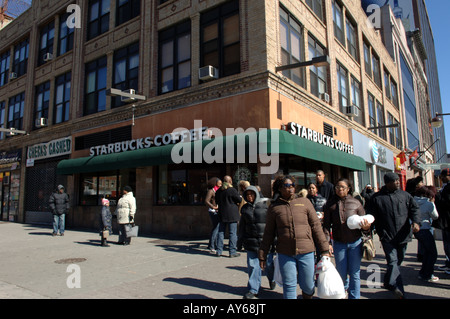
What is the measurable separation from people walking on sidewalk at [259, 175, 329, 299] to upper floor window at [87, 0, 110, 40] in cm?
1559

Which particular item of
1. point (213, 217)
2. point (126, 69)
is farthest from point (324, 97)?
point (126, 69)

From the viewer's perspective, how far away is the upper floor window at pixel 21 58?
843 inches

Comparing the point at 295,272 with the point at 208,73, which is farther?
the point at 208,73

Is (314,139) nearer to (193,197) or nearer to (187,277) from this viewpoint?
(193,197)

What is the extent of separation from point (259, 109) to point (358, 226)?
6545 millimetres

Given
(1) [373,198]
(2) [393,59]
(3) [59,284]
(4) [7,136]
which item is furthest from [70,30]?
(2) [393,59]

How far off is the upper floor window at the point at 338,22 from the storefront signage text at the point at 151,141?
32.1ft

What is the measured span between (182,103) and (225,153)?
3483 mm

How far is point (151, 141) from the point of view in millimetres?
12570

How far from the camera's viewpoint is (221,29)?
38.6 feet

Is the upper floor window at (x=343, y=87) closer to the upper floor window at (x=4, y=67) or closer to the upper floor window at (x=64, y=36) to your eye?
the upper floor window at (x=64, y=36)

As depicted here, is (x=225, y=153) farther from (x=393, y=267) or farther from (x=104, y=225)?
(x=393, y=267)

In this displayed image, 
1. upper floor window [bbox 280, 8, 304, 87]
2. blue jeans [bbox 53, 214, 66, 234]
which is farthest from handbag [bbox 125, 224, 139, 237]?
upper floor window [bbox 280, 8, 304, 87]

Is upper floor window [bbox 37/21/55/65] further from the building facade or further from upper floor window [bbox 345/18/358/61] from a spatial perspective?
upper floor window [bbox 345/18/358/61]
